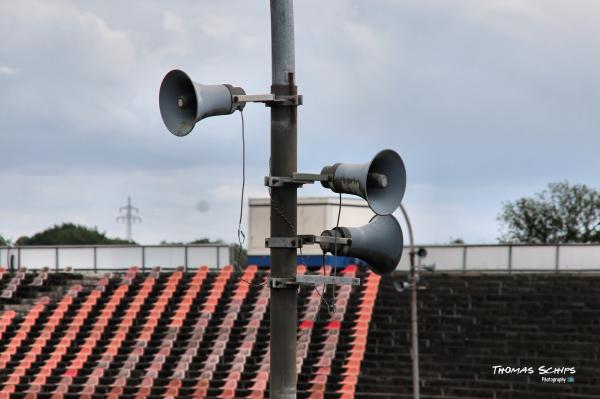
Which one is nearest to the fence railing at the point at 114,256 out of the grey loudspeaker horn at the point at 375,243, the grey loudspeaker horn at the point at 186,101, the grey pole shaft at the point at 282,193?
the grey loudspeaker horn at the point at 375,243

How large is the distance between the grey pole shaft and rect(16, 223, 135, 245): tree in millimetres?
107942

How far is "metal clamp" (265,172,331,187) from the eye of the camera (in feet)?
26.4

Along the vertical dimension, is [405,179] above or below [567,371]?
above

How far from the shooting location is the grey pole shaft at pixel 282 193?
8227mm

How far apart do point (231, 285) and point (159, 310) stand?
2.94m

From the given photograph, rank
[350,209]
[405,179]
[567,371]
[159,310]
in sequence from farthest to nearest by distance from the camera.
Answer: [350,209] < [159,310] < [567,371] < [405,179]

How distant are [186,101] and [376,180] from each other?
1.37 meters

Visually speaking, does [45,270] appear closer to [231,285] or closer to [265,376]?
[231,285]

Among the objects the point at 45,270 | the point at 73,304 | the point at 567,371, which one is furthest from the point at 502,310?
the point at 45,270

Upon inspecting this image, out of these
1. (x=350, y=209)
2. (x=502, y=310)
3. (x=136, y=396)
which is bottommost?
(x=136, y=396)

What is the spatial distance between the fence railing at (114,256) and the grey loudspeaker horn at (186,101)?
37862 mm

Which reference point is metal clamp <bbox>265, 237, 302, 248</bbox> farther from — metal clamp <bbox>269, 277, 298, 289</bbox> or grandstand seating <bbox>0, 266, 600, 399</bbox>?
grandstand seating <bbox>0, 266, 600, 399</bbox>

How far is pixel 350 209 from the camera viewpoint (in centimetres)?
4506

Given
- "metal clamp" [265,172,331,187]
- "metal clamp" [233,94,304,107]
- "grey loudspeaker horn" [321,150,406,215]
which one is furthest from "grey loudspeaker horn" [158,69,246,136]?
"grey loudspeaker horn" [321,150,406,215]
